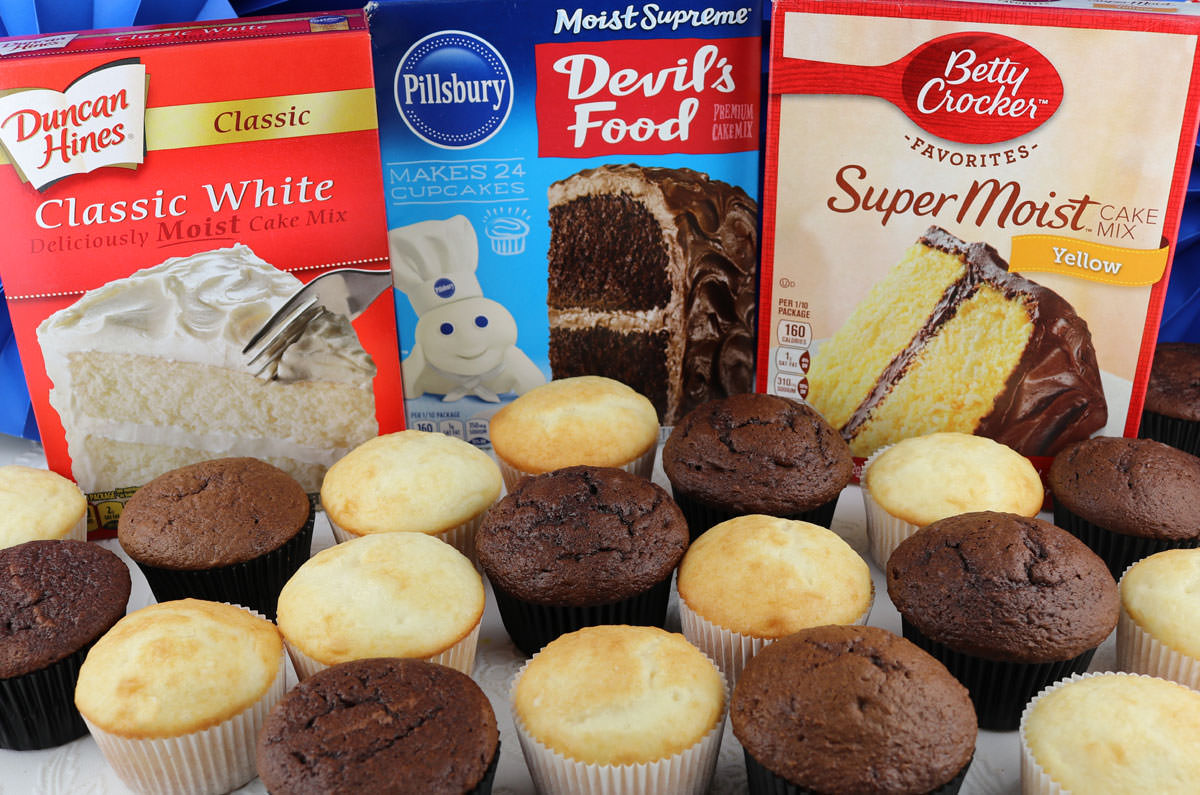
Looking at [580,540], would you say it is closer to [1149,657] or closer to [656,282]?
[656,282]

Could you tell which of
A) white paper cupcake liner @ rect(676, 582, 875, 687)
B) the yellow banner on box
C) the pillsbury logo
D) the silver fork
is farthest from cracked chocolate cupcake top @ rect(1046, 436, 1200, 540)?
the silver fork

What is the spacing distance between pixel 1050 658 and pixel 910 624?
33 centimetres

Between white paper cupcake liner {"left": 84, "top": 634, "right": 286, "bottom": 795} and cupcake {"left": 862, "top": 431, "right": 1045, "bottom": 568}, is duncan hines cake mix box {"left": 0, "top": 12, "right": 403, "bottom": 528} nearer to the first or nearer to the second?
white paper cupcake liner {"left": 84, "top": 634, "right": 286, "bottom": 795}

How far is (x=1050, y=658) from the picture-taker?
237 centimetres

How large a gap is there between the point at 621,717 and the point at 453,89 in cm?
202

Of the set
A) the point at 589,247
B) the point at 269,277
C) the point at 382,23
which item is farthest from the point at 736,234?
the point at 269,277

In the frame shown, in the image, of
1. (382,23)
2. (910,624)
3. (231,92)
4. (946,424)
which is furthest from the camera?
(946,424)

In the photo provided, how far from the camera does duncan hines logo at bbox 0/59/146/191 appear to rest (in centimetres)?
272

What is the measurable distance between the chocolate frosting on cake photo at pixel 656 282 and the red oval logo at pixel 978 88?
0.70m

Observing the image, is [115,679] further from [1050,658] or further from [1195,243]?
[1195,243]

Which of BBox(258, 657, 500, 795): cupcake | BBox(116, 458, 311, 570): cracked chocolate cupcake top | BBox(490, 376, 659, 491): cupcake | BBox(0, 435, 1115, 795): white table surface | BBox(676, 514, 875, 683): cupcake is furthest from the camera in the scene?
BBox(490, 376, 659, 491): cupcake

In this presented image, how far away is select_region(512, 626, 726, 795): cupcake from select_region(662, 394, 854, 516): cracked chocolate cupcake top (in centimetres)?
70

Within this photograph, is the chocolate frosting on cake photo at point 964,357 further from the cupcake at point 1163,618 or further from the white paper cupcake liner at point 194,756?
the white paper cupcake liner at point 194,756

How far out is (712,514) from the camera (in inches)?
118
